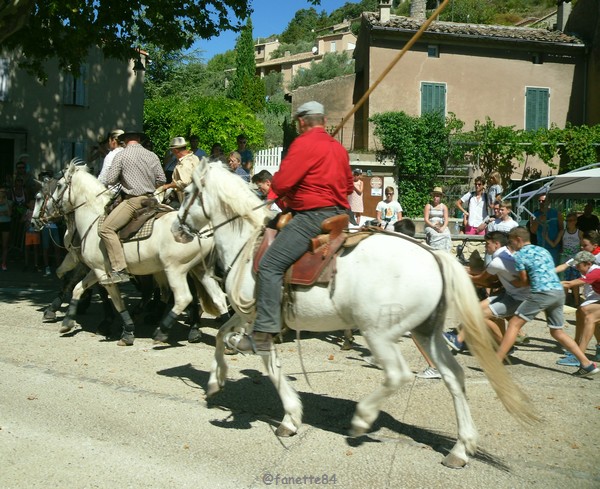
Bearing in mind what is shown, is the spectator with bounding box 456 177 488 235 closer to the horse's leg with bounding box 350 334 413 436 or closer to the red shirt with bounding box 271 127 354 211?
the red shirt with bounding box 271 127 354 211

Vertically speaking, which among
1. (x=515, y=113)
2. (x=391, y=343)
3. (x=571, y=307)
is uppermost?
(x=515, y=113)

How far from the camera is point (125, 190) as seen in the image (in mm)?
9422

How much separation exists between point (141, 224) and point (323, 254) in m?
4.24

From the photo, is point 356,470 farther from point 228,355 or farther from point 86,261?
point 86,261

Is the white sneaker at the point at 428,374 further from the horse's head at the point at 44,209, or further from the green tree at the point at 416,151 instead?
the green tree at the point at 416,151

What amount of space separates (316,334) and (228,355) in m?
1.94

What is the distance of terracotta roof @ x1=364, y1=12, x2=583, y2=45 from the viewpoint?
92.3 feet

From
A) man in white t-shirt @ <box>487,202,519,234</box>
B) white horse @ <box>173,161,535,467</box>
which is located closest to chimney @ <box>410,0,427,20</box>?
man in white t-shirt @ <box>487,202,519,234</box>

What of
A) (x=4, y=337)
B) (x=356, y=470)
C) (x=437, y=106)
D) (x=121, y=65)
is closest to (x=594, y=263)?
(x=356, y=470)

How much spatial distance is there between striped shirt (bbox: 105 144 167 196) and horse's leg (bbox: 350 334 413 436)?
4.93m

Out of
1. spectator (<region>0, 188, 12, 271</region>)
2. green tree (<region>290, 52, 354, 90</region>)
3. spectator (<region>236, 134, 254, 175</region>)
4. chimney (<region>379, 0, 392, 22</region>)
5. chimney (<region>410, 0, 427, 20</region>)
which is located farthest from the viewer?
green tree (<region>290, 52, 354, 90</region>)

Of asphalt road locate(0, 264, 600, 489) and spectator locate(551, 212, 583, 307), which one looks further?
spectator locate(551, 212, 583, 307)

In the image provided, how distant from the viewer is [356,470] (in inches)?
206

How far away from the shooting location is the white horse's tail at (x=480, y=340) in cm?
536
